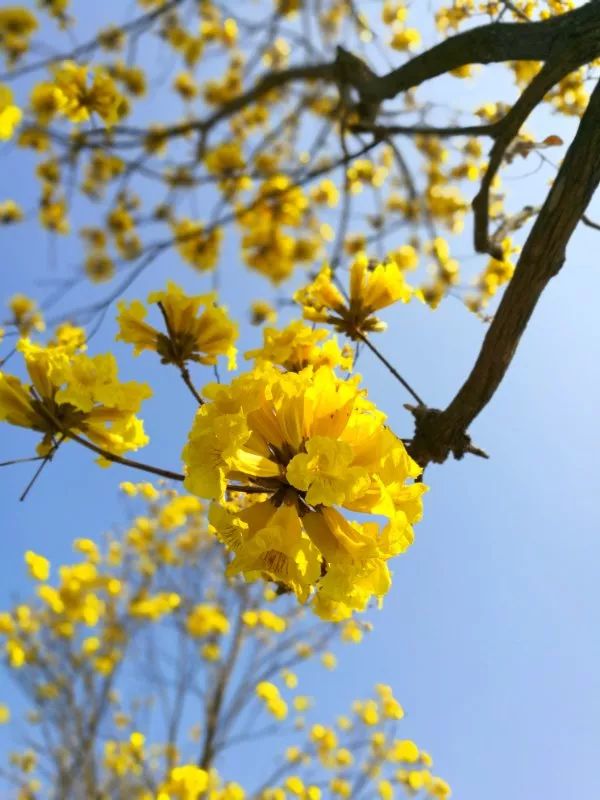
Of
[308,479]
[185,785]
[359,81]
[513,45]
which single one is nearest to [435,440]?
[308,479]

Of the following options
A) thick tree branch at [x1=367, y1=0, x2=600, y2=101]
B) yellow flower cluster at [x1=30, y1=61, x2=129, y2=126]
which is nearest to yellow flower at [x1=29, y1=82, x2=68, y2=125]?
yellow flower cluster at [x1=30, y1=61, x2=129, y2=126]

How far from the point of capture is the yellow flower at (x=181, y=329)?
1.47 metres

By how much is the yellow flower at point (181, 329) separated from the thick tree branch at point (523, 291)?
1.80ft

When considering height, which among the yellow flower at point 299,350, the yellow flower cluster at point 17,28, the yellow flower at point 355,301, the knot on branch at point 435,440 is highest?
the yellow flower cluster at point 17,28

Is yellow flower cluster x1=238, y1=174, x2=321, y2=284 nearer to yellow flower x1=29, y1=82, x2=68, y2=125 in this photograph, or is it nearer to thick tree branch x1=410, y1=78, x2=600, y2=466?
yellow flower x1=29, y1=82, x2=68, y2=125

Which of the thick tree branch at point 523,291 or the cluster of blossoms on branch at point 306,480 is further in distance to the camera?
the thick tree branch at point 523,291

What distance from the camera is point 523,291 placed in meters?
1.29

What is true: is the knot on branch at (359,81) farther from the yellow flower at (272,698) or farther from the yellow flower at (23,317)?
the yellow flower at (272,698)

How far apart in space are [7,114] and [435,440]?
999 millimetres

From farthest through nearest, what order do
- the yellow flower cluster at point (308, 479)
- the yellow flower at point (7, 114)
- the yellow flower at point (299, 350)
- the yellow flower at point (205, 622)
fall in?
the yellow flower at point (205, 622), the yellow flower at point (299, 350), the yellow flower cluster at point (308, 479), the yellow flower at point (7, 114)

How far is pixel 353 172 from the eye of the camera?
3.91 metres

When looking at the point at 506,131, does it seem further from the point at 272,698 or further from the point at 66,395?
the point at 272,698

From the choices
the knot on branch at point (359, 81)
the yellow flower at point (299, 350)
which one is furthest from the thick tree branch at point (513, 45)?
the yellow flower at point (299, 350)

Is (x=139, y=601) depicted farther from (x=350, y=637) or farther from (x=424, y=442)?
(x=424, y=442)
